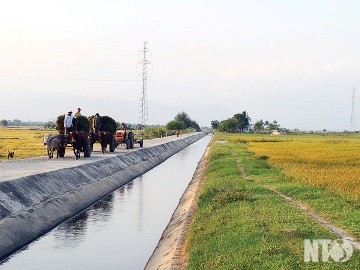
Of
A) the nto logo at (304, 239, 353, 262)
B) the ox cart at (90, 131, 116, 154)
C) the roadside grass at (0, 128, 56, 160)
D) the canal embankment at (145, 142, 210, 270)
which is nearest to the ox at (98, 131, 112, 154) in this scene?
the ox cart at (90, 131, 116, 154)

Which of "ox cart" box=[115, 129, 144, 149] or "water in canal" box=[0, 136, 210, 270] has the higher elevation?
"ox cart" box=[115, 129, 144, 149]

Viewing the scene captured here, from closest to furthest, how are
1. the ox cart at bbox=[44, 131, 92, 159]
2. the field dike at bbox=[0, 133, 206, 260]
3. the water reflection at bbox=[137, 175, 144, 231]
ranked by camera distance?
the field dike at bbox=[0, 133, 206, 260] → the water reflection at bbox=[137, 175, 144, 231] → the ox cart at bbox=[44, 131, 92, 159]

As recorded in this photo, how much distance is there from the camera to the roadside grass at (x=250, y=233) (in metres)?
10.3

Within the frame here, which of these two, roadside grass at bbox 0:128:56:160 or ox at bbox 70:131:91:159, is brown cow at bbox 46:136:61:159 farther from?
roadside grass at bbox 0:128:56:160

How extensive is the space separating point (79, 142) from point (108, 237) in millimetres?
16698

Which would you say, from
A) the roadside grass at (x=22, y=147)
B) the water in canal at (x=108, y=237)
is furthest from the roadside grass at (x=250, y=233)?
the roadside grass at (x=22, y=147)

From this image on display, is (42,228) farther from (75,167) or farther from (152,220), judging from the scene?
(75,167)

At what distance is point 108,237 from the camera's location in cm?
1705

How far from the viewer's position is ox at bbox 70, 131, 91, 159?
1251 inches

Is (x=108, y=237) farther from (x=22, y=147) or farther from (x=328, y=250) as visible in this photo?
(x=22, y=147)

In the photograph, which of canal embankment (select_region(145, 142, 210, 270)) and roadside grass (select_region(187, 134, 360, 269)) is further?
canal embankment (select_region(145, 142, 210, 270))

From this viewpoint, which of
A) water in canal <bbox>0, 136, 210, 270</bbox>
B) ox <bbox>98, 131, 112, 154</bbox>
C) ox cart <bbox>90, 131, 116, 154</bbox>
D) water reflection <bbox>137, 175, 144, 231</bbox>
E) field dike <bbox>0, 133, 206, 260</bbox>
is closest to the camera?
water in canal <bbox>0, 136, 210, 270</bbox>

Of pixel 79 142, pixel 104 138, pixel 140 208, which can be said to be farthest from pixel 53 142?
pixel 140 208

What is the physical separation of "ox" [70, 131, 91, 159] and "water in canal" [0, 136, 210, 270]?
5.36 metres
